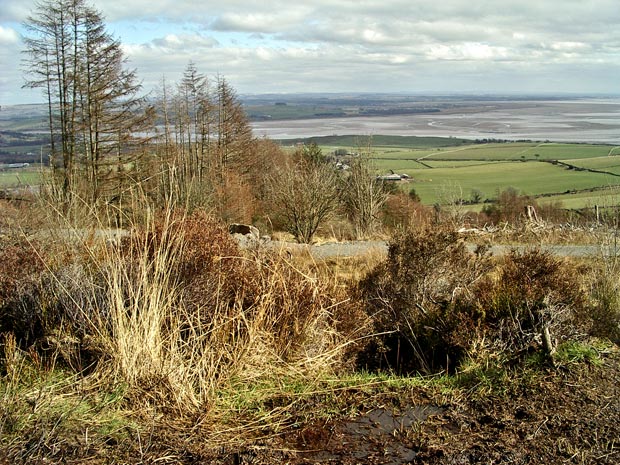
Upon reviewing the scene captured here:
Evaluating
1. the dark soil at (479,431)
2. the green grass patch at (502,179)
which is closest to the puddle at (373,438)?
the dark soil at (479,431)

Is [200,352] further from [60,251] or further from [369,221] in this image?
[369,221]

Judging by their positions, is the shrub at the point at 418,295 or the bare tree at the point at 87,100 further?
the bare tree at the point at 87,100

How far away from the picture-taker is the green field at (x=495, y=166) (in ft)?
145

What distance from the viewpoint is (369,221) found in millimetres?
30812

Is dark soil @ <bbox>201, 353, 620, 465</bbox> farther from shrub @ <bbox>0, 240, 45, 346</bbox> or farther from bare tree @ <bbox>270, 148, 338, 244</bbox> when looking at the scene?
bare tree @ <bbox>270, 148, 338, 244</bbox>

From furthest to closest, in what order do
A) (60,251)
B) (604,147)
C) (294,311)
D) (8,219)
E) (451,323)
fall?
(604,147) < (8,219) < (60,251) < (451,323) < (294,311)

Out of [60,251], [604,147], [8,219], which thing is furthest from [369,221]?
[604,147]

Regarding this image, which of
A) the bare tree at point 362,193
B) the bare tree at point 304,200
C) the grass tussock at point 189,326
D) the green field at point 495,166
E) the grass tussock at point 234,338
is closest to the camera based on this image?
the grass tussock at point 234,338

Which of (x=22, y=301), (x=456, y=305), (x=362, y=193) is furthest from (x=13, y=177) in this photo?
A: (x=362, y=193)

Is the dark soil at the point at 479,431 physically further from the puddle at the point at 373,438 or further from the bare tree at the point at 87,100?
the bare tree at the point at 87,100

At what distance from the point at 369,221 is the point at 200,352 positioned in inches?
1050

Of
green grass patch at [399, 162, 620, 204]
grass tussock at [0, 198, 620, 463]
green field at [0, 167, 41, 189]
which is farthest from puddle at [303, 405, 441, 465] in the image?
green grass patch at [399, 162, 620, 204]

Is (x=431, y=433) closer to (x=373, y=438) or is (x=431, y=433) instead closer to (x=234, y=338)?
(x=373, y=438)

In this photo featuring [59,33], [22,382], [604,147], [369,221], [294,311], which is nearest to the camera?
[22,382]
